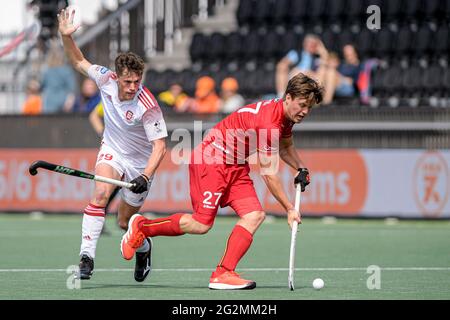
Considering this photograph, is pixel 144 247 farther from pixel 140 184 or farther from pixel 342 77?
pixel 342 77

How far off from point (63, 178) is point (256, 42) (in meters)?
4.38

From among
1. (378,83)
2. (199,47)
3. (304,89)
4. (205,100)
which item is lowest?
(304,89)

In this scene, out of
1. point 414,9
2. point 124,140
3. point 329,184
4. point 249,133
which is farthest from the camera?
point 414,9

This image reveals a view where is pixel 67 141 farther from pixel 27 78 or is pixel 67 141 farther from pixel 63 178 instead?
pixel 27 78

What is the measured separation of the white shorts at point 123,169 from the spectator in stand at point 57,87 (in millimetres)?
10332

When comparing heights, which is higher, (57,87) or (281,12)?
(281,12)

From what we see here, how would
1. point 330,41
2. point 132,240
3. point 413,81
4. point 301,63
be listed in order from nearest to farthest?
point 132,240 < point 413,81 < point 301,63 < point 330,41

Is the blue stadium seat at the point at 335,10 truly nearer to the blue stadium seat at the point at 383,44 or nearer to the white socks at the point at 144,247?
the blue stadium seat at the point at 383,44

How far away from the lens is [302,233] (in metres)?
15.2

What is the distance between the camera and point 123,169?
10.0 metres

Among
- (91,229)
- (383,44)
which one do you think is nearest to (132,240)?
(91,229)

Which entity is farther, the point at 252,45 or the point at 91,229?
the point at 252,45

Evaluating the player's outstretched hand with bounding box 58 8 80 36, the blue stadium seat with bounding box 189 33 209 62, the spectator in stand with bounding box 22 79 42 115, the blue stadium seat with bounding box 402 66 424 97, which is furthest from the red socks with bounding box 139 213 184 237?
the blue stadium seat with bounding box 189 33 209 62

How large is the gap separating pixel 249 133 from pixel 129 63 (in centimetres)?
104
